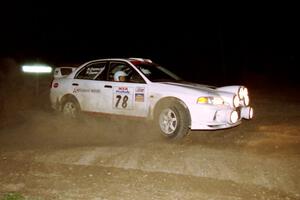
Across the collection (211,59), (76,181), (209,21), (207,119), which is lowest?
(76,181)

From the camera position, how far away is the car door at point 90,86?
33.3ft

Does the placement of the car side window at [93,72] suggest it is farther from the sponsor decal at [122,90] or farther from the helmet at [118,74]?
the sponsor decal at [122,90]

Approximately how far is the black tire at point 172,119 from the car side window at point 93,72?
1.68 metres

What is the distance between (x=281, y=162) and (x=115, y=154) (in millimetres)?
2611

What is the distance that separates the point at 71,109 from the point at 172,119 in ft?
9.11

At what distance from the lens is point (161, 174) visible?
6.74 meters

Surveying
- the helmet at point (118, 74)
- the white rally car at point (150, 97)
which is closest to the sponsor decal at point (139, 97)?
the white rally car at point (150, 97)

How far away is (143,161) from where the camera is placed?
24.2ft

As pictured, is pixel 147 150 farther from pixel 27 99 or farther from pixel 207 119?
pixel 27 99

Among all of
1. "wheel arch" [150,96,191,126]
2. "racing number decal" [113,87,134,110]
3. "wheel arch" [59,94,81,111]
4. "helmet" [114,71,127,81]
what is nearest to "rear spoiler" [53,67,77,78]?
A: "wheel arch" [59,94,81,111]

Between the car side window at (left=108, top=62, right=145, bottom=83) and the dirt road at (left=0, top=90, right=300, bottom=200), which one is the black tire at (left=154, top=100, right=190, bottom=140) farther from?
the car side window at (left=108, top=62, right=145, bottom=83)

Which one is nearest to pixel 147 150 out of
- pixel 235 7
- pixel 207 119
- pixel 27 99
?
pixel 207 119

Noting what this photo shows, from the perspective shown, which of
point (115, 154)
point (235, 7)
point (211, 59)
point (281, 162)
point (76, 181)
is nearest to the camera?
point (76, 181)

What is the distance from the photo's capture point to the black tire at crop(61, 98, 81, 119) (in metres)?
10.6
